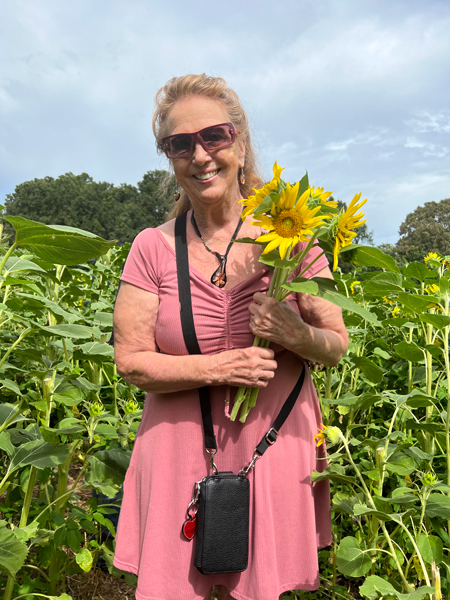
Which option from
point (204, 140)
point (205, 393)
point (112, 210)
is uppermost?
point (112, 210)

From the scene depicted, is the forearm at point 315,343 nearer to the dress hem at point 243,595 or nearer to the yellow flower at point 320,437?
the yellow flower at point 320,437

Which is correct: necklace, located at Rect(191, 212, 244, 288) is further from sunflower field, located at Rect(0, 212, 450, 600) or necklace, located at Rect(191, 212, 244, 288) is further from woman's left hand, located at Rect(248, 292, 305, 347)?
sunflower field, located at Rect(0, 212, 450, 600)

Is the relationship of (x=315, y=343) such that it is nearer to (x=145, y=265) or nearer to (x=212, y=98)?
(x=145, y=265)

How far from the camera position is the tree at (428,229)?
119 ft

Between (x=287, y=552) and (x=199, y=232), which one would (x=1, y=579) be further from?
(x=199, y=232)

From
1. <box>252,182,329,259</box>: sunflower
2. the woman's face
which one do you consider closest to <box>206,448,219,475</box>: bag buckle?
<box>252,182,329,259</box>: sunflower

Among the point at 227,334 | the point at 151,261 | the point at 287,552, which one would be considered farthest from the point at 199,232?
the point at 287,552

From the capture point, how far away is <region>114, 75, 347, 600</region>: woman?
1393 millimetres

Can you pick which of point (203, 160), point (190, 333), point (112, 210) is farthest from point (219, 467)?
point (112, 210)

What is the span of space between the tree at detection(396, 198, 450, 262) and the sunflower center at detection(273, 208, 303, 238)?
117 ft

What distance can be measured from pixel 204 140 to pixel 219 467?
97cm

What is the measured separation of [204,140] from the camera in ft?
5.02

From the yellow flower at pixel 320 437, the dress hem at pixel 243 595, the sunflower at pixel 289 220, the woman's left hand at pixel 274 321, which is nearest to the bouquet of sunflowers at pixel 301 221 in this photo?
the sunflower at pixel 289 220

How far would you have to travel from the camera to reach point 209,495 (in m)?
1.38
